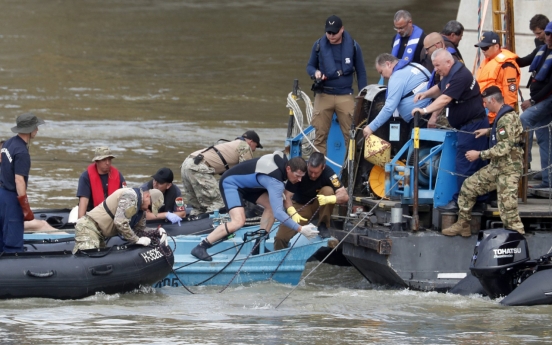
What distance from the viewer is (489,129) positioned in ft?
32.1

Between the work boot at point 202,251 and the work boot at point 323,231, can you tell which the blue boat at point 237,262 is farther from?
the work boot at point 323,231

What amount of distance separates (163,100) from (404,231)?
574 inches

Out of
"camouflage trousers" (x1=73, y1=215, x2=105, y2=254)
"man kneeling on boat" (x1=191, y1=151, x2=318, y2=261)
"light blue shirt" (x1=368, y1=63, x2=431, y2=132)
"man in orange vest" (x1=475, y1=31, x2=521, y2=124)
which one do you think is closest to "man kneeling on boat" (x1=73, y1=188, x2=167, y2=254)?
"camouflage trousers" (x1=73, y1=215, x2=105, y2=254)

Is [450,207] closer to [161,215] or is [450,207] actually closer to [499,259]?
[499,259]

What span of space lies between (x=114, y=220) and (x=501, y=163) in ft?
11.9

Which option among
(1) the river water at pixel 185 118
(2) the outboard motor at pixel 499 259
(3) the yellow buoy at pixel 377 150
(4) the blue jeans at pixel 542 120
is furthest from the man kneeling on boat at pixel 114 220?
(4) the blue jeans at pixel 542 120

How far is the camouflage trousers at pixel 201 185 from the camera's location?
39.6ft

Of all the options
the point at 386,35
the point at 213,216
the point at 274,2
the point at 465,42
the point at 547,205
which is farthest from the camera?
the point at 274,2

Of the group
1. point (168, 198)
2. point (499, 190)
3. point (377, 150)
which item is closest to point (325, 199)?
point (377, 150)

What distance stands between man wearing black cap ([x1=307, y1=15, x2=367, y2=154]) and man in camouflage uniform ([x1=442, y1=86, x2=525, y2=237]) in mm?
2550

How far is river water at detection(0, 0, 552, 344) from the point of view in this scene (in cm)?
855

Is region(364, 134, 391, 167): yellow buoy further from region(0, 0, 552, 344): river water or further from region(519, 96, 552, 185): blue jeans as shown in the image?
region(519, 96, 552, 185): blue jeans

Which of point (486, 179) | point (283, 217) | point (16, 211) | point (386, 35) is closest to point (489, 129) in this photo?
point (486, 179)

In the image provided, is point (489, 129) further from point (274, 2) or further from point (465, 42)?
point (274, 2)
